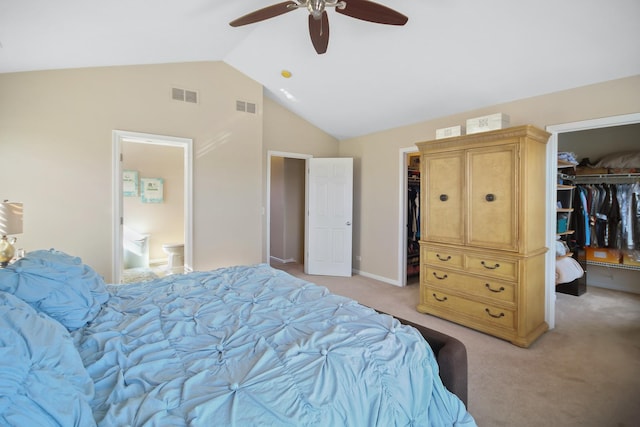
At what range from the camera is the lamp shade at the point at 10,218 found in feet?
7.86

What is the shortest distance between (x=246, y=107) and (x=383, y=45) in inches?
83.4

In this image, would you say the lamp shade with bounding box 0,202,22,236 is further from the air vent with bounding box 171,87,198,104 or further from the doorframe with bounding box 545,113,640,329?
the doorframe with bounding box 545,113,640,329

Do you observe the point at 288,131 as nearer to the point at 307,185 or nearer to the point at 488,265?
the point at 307,185

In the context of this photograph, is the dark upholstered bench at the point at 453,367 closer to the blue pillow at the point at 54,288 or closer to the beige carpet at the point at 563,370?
the beige carpet at the point at 563,370

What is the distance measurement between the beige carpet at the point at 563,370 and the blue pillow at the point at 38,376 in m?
2.01

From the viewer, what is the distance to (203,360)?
1.27 metres

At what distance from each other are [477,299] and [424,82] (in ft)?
7.72

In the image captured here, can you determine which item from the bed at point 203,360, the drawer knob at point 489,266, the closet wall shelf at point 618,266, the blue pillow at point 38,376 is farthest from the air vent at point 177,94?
the closet wall shelf at point 618,266

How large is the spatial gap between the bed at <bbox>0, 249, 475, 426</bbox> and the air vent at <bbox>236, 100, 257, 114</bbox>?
2998mm

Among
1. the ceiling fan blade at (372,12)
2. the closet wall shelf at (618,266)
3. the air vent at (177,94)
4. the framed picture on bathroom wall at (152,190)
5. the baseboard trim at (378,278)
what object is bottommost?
the baseboard trim at (378,278)

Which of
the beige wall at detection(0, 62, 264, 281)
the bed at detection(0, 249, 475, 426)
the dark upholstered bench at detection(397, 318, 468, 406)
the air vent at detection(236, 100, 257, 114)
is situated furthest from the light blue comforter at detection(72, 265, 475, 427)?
the air vent at detection(236, 100, 257, 114)

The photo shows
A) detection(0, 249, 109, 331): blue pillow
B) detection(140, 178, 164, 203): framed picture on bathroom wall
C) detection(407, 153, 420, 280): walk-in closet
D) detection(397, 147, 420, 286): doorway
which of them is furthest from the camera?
detection(140, 178, 164, 203): framed picture on bathroom wall

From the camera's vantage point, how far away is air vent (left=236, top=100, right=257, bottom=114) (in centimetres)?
433

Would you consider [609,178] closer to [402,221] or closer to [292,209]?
[402,221]
